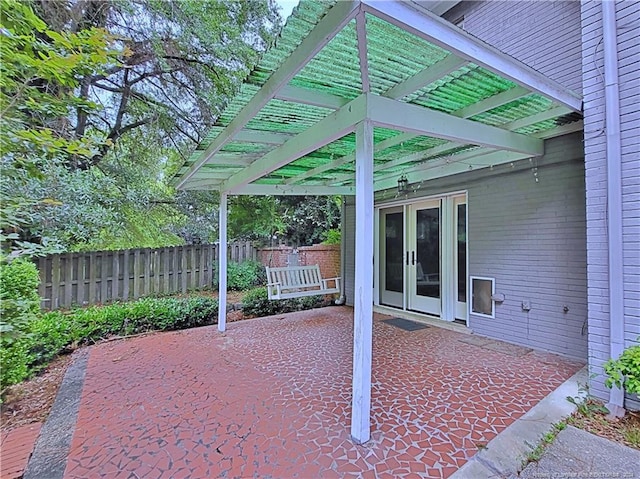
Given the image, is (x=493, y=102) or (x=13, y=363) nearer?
(x=493, y=102)

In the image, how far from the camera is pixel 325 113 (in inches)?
115

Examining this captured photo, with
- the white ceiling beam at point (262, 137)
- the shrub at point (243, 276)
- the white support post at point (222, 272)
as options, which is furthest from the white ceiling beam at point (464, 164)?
the shrub at point (243, 276)

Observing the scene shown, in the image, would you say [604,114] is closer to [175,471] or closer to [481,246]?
[481,246]

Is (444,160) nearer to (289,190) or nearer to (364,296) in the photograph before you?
(289,190)

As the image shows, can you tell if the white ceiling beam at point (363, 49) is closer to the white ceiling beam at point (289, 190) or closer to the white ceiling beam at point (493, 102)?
the white ceiling beam at point (493, 102)

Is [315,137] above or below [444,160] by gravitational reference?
below

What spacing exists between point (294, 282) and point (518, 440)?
4818mm

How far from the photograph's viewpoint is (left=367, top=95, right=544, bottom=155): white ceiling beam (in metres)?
2.42

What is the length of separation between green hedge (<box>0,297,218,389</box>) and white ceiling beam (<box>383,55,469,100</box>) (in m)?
4.03

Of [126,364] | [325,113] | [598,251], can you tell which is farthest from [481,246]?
[126,364]

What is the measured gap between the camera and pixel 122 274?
6.62 m

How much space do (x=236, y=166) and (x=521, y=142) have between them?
11.8ft

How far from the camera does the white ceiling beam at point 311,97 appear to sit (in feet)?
7.89

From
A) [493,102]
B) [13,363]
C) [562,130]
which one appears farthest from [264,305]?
[562,130]
